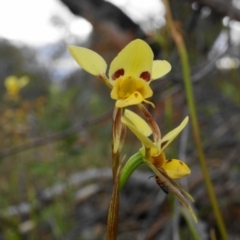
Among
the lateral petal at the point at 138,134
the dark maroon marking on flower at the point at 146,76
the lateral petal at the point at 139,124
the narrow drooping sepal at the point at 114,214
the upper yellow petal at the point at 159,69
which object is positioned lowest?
the narrow drooping sepal at the point at 114,214

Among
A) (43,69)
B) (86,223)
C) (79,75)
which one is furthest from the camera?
(43,69)

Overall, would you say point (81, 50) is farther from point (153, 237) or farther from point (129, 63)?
point (153, 237)

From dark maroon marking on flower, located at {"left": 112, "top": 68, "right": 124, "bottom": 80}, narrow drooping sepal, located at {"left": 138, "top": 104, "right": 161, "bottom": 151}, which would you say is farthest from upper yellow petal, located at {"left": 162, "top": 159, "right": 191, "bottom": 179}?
dark maroon marking on flower, located at {"left": 112, "top": 68, "right": 124, "bottom": 80}

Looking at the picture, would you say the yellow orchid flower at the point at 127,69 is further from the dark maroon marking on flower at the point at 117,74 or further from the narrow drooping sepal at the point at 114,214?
the narrow drooping sepal at the point at 114,214

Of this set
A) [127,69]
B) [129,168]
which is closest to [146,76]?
[127,69]

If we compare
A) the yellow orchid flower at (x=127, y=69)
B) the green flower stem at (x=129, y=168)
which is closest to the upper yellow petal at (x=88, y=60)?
the yellow orchid flower at (x=127, y=69)

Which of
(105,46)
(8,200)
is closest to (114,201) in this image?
(8,200)

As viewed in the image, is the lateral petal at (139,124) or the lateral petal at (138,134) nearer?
the lateral petal at (138,134)
